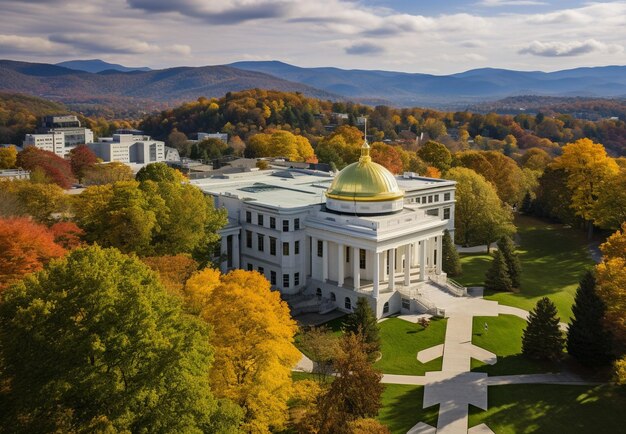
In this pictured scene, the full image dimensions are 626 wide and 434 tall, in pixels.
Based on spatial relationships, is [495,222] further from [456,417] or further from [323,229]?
[456,417]

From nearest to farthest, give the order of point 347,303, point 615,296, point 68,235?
1. point 615,296
2. point 68,235
3. point 347,303

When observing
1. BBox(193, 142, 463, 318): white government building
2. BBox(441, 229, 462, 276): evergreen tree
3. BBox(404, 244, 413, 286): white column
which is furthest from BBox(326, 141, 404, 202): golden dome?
BBox(441, 229, 462, 276): evergreen tree

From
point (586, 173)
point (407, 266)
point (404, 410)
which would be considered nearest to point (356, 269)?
point (407, 266)

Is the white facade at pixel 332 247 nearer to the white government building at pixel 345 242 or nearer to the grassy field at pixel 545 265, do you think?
the white government building at pixel 345 242

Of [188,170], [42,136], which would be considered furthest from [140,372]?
[42,136]

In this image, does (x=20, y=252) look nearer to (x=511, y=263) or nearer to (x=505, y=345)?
(x=505, y=345)

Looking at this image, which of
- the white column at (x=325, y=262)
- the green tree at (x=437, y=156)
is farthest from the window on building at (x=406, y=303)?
the green tree at (x=437, y=156)

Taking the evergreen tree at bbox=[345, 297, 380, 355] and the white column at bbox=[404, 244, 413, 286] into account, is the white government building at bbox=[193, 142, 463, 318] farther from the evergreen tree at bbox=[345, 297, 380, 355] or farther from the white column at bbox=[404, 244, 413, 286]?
the evergreen tree at bbox=[345, 297, 380, 355]
